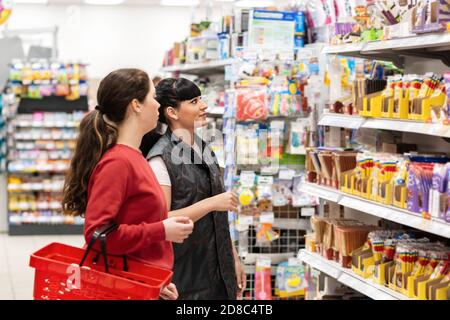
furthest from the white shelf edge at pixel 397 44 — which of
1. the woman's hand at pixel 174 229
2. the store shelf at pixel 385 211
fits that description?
the woman's hand at pixel 174 229

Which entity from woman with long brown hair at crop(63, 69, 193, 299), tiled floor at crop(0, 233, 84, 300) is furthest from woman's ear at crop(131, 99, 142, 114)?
tiled floor at crop(0, 233, 84, 300)

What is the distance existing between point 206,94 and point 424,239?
10.7ft

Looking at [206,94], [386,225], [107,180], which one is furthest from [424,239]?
[206,94]

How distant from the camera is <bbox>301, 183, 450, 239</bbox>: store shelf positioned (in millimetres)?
2891

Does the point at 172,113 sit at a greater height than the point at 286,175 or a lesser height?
greater

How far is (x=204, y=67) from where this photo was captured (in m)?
6.49

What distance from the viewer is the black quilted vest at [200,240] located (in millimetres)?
3084

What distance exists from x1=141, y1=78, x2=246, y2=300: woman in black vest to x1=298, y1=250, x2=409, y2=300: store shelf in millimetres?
650

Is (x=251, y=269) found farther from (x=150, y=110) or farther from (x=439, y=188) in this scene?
(x=150, y=110)

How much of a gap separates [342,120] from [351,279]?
807 mm

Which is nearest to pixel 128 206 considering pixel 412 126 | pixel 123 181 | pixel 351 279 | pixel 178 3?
pixel 123 181

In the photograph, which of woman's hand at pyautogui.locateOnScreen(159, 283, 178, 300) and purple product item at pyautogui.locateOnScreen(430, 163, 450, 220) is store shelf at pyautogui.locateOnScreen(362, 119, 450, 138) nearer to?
A: purple product item at pyautogui.locateOnScreen(430, 163, 450, 220)

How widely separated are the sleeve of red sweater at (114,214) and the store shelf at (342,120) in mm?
1696

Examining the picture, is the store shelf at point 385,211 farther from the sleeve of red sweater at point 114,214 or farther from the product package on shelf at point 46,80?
the product package on shelf at point 46,80
